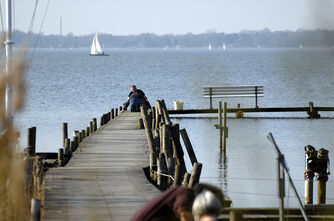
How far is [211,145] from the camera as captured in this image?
94.2ft

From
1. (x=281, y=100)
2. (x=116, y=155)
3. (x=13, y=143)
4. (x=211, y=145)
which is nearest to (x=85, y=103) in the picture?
(x=281, y=100)

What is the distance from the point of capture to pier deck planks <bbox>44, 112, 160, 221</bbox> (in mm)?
8961

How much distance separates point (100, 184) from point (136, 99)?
15865 millimetres

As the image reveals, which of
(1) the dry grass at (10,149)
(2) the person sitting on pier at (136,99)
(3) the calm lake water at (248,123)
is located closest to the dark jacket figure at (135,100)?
(2) the person sitting on pier at (136,99)

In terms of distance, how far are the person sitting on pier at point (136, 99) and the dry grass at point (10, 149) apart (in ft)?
65.8

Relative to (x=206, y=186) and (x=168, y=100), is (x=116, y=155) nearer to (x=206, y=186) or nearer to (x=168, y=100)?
(x=206, y=186)

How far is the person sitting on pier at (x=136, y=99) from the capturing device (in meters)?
25.9

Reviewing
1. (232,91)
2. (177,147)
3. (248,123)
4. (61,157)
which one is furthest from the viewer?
(232,91)

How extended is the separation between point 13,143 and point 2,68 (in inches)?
33.6

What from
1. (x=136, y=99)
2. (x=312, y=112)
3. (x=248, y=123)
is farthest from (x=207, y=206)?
(x=248, y=123)

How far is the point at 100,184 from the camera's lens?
1135 cm

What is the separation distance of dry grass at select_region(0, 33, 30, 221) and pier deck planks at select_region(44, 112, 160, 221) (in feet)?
2.04

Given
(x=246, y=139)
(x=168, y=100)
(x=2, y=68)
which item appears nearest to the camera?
(x=2, y=68)

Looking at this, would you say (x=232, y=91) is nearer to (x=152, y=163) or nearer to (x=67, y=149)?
(x=67, y=149)
